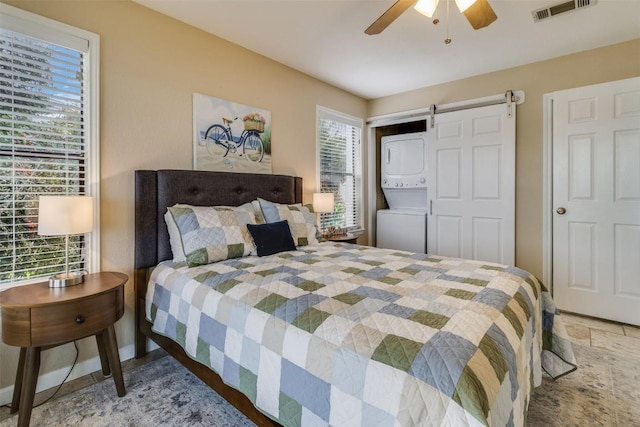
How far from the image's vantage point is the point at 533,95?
10.5ft

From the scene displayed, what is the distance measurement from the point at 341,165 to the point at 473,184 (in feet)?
5.32

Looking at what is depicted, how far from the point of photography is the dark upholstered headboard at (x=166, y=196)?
2.15 m

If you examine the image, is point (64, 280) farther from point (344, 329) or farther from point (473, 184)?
point (473, 184)

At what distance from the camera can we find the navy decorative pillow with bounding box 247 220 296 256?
2.25 metres

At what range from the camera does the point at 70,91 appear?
6.27 feet

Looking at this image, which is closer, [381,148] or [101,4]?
[101,4]

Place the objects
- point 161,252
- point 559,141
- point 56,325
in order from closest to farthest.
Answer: point 56,325
point 161,252
point 559,141

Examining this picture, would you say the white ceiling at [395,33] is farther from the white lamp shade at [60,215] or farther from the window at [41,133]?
the white lamp shade at [60,215]

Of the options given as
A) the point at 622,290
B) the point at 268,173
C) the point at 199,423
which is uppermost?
the point at 268,173

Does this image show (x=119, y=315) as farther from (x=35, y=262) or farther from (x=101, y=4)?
(x=101, y=4)

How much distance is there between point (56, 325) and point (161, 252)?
30.9 inches

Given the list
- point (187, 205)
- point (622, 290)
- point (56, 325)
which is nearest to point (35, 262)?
point (56, 325)

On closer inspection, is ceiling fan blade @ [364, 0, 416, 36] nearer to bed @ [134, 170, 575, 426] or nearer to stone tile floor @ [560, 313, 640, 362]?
bed @ [134, 170, 575, 426]

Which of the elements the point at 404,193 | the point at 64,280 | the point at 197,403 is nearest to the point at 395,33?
the point at 404,193
